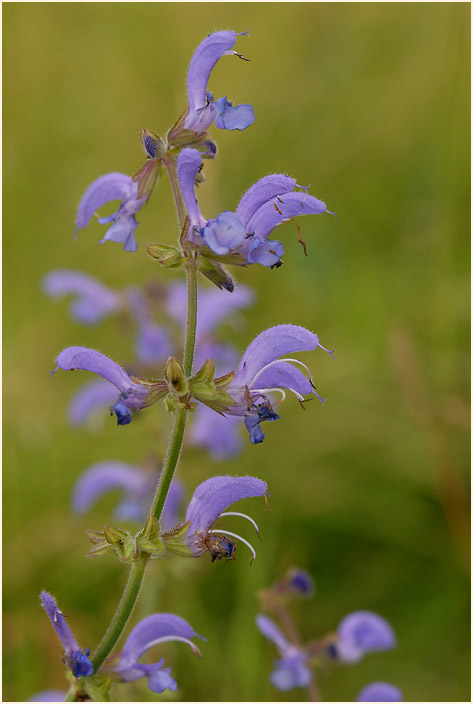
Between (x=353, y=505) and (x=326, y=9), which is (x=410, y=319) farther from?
(x=326, y=9)

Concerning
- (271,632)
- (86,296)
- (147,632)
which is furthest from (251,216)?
(86,296)

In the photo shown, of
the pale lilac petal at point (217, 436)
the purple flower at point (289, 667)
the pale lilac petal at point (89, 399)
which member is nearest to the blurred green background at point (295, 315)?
the pale lilac petal at point (217, 436)

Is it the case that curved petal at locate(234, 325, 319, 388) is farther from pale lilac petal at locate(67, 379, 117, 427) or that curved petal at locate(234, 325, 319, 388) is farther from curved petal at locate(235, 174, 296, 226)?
pale lilac petal at locate(67, 379, 117, 427)

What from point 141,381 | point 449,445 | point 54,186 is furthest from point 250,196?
point 54,186

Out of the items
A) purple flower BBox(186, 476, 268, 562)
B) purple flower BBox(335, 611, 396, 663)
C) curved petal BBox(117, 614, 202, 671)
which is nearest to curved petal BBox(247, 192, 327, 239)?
purple flower BBox(186, 476, 268, 562)

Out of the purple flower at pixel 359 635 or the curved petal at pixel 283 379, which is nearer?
the curved petal at pixel 283 379

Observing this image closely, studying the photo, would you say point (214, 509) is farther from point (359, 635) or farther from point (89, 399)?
point (89, 399)

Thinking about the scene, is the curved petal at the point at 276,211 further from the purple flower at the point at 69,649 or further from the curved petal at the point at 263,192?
the purple flower at the point at 69,649
